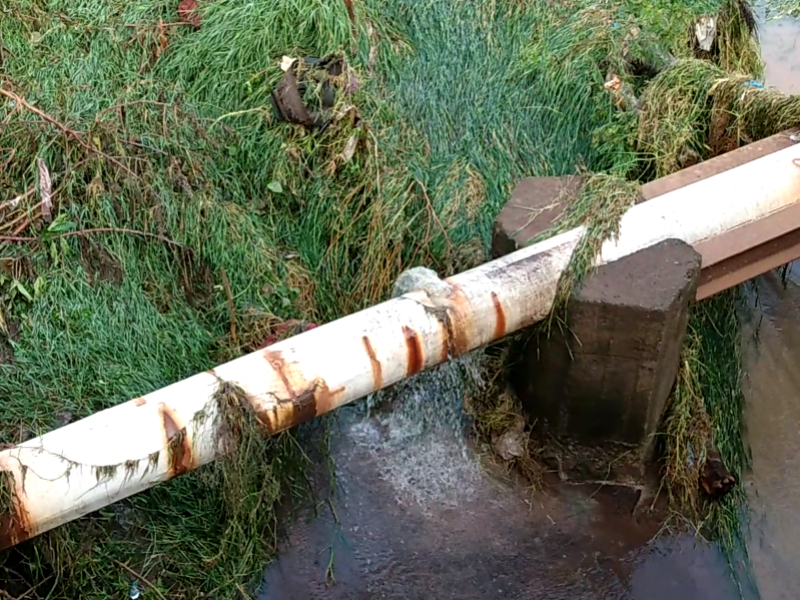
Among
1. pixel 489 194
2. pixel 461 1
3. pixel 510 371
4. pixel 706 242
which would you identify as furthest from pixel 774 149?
pixel 461 1

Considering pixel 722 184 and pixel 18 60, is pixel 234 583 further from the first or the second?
pixel 18 60

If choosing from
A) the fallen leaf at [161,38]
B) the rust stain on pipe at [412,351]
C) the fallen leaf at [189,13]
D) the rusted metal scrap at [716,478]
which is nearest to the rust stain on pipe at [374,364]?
the rust stain on pipe at [412,351]

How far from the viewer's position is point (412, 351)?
3.80 m

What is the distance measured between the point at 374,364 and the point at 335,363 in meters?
0.18

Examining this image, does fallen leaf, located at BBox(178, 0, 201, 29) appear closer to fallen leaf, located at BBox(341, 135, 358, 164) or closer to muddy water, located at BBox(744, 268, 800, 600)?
fallen leaf, located at BBox(341, 135, 358, 164)

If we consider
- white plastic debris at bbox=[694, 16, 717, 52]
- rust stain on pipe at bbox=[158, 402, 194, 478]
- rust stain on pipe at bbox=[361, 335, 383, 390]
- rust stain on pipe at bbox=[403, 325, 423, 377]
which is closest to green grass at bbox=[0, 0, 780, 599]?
white plastic debris at bbox=[694, 16, 717, 52]

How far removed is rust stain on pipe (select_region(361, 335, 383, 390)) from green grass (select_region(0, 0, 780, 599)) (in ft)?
1.84

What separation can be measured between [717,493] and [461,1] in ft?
12.1

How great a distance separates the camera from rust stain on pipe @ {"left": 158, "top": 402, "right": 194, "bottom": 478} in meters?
3.40

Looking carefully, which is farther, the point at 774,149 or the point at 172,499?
the point at 774,149

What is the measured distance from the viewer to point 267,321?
15.0 ft

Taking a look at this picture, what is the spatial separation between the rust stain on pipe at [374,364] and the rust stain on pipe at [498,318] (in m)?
0.57

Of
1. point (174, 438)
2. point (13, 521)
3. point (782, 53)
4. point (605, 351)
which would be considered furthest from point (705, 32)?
point (13, 521)

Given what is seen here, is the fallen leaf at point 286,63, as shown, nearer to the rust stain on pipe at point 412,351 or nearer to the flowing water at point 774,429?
the rust stain on pipe at point 412,351
